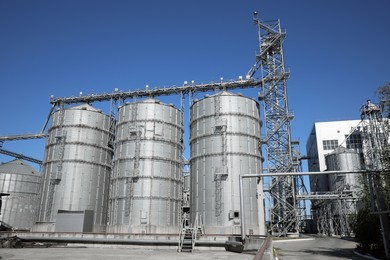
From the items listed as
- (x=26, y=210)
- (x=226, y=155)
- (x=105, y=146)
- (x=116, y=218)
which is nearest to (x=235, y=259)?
(x=226, y=155)

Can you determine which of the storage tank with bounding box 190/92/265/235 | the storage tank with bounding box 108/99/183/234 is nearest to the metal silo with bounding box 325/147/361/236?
the storage tank with bounding box 190/92/265/235

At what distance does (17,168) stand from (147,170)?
1248 inches

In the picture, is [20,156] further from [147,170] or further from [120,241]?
[120,241]

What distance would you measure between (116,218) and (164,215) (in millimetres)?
5750

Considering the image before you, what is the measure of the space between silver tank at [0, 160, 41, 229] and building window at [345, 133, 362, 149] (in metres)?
59.8

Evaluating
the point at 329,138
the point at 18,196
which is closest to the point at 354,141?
the point at 329,138

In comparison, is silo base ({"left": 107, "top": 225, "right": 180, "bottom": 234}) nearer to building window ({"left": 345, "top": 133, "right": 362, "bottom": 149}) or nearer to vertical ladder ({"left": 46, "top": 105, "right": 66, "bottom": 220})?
vertical ladder ({"left": 46, "top": 105, "right": 66, "bottom": 220})

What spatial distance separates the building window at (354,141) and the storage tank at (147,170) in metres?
40.5

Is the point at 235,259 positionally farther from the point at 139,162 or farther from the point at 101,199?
the point at 101,199

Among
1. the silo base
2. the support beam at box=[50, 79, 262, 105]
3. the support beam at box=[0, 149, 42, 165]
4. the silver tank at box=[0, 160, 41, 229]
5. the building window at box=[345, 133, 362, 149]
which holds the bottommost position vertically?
the silo base

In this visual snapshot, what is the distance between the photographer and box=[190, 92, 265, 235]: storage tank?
115 feet

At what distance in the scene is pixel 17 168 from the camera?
5712 cm

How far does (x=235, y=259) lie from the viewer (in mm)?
17234

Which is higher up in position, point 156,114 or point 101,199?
point 156,114
